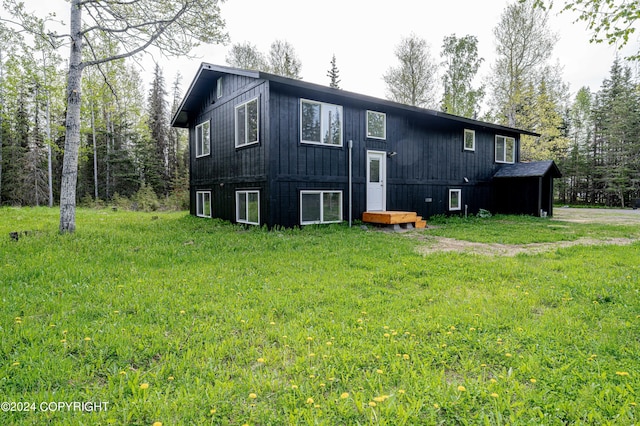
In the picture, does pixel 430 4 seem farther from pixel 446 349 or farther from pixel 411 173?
pixel 446 349

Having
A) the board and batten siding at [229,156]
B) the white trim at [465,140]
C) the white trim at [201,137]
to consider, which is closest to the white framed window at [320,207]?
the board and batten siding at [229,156]

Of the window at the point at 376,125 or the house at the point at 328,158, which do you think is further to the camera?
the window at the point at 376,125

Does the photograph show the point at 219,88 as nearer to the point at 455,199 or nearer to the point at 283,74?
the point at 455,199

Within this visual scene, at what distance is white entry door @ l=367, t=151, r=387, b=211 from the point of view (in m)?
11.3

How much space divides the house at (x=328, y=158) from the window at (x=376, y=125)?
0.03 meters

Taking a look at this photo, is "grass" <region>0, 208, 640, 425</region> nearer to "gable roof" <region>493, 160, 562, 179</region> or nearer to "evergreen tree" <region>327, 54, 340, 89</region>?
"gable roof" <region>493, 160, 562, 179</region>

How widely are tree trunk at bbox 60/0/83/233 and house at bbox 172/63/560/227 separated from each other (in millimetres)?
3224

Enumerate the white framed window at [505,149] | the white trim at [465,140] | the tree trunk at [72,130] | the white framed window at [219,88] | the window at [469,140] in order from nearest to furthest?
the tree trunk at [72,130] → the white framed window at [219,88] → the white trim at [465,140] → the window at [469,140] → the white framed window at [505,149]

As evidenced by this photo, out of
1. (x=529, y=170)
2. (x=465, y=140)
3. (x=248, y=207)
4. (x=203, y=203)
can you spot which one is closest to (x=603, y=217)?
(x=529, y=170)

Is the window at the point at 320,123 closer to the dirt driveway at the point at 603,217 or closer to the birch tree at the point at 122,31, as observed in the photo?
the birch tree at the point at 122,31

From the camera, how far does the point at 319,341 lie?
2.81 meters

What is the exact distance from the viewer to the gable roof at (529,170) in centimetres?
1428

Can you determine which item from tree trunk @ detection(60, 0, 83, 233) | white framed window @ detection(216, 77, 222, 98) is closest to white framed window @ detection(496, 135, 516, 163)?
white framed window @ detection(216, 77, 222, 98)

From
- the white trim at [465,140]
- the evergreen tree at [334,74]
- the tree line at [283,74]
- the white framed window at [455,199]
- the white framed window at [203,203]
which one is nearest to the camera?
the white framed window at [203,203]
